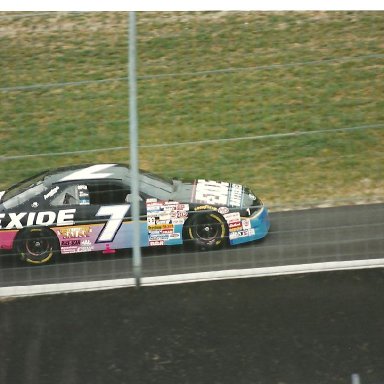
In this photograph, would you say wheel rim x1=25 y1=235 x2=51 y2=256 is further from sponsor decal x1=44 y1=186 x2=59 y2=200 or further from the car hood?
the car hood

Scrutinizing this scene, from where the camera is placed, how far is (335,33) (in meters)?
7.90

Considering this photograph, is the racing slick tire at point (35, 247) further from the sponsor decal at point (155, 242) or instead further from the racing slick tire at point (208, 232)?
the racing slick tire at point (208, 232)

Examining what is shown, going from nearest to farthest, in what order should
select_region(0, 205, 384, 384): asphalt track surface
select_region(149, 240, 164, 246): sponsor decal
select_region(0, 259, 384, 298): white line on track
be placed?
select_region(0, 205, 384, 384): asphalt track surface < select_region(0, 259, 384, 298): white line on track < select_region(149, 240, 164, 246): sponsor decal

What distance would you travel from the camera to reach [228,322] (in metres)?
7.36

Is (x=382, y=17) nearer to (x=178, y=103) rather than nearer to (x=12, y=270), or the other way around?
(x=178, y=103)

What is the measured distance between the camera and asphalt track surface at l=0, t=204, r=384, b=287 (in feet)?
26.9

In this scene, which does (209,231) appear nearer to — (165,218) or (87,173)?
(165,218)

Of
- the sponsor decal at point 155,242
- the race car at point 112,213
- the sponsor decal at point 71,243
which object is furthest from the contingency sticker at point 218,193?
the sponsor decal at point 71,243

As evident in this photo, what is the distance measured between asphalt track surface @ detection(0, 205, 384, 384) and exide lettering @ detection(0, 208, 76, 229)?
30.7 inches

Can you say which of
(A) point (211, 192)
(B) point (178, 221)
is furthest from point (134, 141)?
(B) point (178, 221)

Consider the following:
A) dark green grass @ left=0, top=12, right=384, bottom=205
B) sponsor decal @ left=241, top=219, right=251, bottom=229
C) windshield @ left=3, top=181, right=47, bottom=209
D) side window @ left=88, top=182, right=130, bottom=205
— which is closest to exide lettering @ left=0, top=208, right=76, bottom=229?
windshield @ left=3, top=181, right=47, bottom=209

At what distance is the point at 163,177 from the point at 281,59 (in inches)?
56.9

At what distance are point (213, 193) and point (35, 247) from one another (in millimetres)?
1779

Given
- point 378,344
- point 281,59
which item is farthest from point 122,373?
point 281,59
